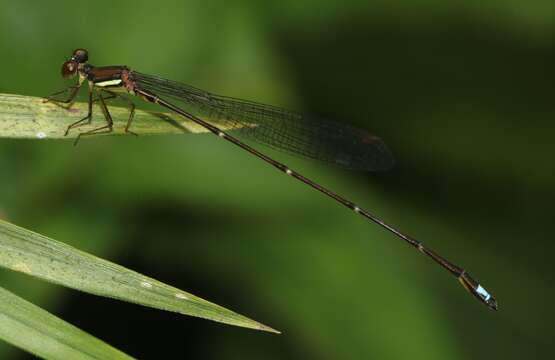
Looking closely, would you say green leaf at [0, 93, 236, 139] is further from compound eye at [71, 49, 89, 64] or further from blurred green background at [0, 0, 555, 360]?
blurred green background at [0, 0, 555, 360]

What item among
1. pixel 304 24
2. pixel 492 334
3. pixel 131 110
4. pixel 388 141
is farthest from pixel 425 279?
pixel 131 110

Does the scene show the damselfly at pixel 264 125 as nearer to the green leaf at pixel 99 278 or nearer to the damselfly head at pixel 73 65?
the damselfly head at pixel 73 65

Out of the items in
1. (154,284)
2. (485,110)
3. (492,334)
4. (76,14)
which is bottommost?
(154,284)

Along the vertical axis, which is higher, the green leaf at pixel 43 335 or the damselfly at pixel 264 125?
the damselfly at pixel 264 125

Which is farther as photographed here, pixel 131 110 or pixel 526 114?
pixel 526 114

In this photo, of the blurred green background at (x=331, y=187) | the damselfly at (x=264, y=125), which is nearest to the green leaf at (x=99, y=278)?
the damselfly at (x=264, y=125)

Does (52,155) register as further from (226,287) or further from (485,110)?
(485,110)

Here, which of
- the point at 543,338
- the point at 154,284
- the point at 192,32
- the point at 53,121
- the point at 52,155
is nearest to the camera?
the point at 154,284

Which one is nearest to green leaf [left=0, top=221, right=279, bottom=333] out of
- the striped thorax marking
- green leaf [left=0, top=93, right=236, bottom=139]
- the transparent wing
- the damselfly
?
green leaf [left=0, top=93, right=236, bottom=139]
